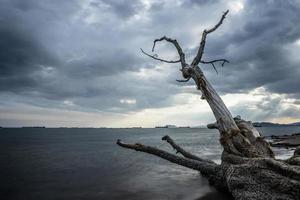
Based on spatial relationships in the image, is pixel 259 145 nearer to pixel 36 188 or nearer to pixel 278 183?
pixel 278 183

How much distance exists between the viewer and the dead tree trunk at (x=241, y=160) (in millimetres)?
6434

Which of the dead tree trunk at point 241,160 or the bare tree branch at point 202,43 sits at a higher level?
the bare tree branch at point 202,43

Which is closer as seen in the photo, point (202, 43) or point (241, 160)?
point (241, 160)

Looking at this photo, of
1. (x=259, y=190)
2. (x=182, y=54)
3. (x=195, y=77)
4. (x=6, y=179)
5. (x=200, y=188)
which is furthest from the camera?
(x=6, y=179)

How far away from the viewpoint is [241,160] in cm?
782

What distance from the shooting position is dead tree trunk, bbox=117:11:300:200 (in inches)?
253

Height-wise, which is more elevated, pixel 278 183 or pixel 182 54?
pixel 182 54

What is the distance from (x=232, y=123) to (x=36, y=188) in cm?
1567

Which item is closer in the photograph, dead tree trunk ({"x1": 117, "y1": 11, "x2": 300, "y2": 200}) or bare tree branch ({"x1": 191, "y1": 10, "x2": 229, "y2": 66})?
dead tree trunk ({"x1": 117, "y1": 11, "x2": 300, "y2": 200})

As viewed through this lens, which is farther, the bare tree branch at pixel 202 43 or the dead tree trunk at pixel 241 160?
the bare tree branch at pixel 202 43

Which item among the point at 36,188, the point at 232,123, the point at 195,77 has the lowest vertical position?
the point at 36,188

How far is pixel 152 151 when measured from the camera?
1080 cm

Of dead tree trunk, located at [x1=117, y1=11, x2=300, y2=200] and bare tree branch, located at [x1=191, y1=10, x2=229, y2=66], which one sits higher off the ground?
bare tree branch, located at [x1=191, y1=10, x2=229, y2=66]

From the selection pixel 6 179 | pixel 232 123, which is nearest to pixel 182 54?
pixel 232 123
